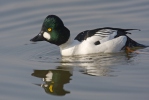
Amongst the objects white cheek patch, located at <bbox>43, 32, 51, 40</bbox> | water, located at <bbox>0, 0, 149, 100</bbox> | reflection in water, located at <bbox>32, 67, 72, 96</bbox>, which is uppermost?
white cheek patch, located at <bbox>43, 32, 51, 40</bbox>

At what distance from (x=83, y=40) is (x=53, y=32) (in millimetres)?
674

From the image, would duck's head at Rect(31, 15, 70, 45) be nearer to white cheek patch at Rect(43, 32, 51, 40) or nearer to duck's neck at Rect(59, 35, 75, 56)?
white cheek patch at Rect(43, 32, 51, 40)

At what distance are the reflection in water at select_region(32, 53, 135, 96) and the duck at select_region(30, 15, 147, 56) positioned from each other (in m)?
0.19

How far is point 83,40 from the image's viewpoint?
11.5 metres

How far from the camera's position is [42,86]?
369 inches

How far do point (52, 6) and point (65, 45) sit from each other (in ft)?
11.3

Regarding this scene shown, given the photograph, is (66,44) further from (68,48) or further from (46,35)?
(46,35)

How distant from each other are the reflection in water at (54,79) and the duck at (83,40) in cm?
107

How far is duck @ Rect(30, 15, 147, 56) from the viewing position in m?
11.3

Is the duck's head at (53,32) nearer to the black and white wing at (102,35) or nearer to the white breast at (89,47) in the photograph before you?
the white breast at (89,47)

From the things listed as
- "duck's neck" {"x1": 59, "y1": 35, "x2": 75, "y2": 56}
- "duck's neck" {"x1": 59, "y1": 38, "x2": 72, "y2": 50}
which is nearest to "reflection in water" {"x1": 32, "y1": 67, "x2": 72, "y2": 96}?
"duck's neck" {"x1": 59, "y1": 35, "x2": 75, "y2": 56}

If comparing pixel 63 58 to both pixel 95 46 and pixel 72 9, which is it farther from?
pixel 72 9

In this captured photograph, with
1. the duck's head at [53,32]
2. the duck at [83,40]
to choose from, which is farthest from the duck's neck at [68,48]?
the duck's head at [53,32]

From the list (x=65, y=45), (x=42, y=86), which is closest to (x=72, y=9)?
(x=65, y=45)
